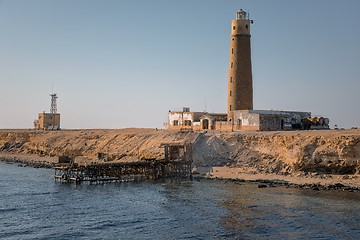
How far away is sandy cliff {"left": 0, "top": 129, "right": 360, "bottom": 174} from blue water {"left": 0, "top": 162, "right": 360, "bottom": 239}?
264 inches

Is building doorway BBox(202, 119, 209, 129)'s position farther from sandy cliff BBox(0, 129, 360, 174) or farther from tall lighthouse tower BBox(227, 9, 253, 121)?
sandy cliff BBox(0, 129, 360, 174)

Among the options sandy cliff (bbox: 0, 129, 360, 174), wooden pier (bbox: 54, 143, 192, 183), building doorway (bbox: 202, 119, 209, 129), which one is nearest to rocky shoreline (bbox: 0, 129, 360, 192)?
sandy cliff (bbox: 0, 129, 360, 174)

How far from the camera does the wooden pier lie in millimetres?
52375

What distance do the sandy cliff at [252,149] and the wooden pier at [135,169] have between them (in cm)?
344

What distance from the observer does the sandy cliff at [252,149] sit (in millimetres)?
48469

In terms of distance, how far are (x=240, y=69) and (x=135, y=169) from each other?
24.4 metres

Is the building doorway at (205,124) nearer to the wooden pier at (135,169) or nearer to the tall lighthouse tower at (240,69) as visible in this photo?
the tall lighthouse tower at (240,69)

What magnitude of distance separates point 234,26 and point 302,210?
41533 mm

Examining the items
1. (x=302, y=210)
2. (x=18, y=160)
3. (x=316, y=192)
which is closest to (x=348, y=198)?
(x=316, y=192)

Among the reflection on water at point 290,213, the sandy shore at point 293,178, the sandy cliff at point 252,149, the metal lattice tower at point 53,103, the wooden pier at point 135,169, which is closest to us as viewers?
the reflection on water at point 290,213

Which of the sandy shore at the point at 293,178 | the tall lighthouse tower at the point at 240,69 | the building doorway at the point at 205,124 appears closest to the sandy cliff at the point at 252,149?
the sandy shore at the point at 293,178

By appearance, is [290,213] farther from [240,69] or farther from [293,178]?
[240,69]

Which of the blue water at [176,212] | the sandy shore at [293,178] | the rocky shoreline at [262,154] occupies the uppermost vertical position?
the rocky shoreline at [262,154]

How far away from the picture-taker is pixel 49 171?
64.9 m
